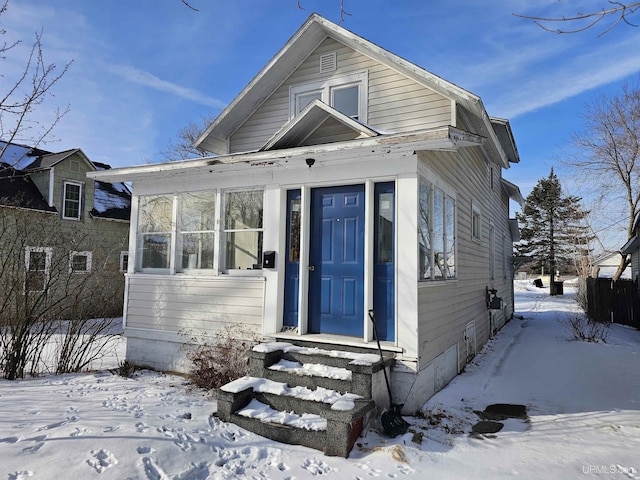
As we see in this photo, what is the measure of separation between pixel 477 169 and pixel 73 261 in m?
9.06

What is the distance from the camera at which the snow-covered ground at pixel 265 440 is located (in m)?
3.41

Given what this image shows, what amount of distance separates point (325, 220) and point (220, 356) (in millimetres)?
2729

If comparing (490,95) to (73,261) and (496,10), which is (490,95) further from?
(73,261)

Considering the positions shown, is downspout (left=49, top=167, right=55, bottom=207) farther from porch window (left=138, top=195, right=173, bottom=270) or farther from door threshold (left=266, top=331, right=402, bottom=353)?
door threshold (left=266, top=331, right=402, bottom=353)

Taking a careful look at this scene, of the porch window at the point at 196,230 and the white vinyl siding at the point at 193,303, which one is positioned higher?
the porch window at the point at 196,230

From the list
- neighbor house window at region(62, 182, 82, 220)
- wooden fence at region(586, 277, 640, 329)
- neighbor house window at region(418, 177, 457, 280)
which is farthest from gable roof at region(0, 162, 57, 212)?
wooden fence at region(586, 277, 640, 329)

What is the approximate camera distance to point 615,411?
5.18 m

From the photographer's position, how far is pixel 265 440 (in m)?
4.25

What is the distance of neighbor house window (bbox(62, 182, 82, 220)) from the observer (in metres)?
15.3

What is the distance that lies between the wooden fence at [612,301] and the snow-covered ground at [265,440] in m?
8.53

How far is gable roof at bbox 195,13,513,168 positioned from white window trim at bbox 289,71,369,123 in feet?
1.34

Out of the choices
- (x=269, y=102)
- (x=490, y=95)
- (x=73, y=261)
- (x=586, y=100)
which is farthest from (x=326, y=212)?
(x=586, y=100)

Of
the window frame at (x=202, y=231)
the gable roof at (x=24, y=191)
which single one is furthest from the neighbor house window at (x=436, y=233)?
the gable roof at (x=24, y=191)

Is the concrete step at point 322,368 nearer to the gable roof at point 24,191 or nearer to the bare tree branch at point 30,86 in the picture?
the bare tree branch at point 30,86
